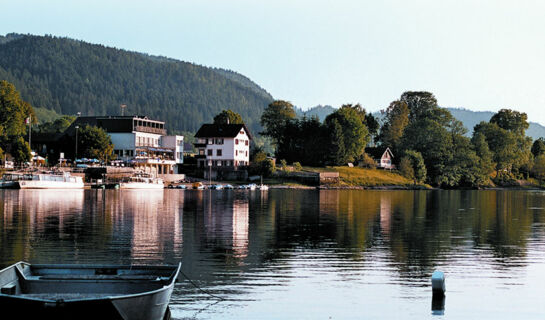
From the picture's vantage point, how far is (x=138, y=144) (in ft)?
509

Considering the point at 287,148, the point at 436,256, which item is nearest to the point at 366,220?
the point at 436,256

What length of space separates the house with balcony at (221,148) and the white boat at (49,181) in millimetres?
40848

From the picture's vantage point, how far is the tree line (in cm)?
17175

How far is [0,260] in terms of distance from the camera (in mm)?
32906

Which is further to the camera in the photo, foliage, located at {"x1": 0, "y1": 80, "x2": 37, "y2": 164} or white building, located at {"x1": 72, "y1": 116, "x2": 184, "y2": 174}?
white building, located at {"x1": 72, "y1": 116, "x2": 184, "y2": 174}

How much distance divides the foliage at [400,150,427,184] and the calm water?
10613 cm

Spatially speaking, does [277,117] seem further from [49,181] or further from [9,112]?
[49,181]

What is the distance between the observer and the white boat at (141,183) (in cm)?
13350

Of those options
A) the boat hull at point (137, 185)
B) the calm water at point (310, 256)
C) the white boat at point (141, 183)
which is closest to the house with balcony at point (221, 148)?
the white boat at point (141, 183)

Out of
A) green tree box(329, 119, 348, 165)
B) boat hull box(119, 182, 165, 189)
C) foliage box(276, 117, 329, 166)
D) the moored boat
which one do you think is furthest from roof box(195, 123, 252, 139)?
the moored boat

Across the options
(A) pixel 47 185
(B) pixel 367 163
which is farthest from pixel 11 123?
(B) pixel 367 163

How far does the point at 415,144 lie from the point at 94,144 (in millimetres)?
87901

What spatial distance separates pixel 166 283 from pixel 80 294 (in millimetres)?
2645

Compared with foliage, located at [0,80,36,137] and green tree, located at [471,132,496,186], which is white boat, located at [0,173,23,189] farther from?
green tree, located at [471,132,496,186]
